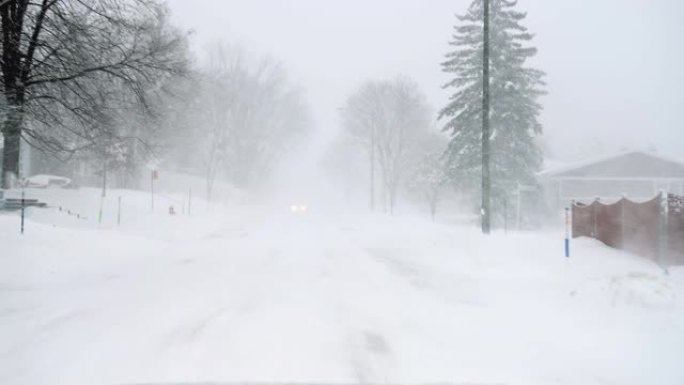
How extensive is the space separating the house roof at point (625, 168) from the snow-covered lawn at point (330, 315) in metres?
29.4

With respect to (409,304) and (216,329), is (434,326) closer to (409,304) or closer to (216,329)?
(409,304)

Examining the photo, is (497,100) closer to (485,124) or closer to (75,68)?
(485,124)

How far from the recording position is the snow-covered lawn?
4.61m

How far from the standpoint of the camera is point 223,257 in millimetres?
11875

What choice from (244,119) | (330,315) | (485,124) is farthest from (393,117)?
(330,315)

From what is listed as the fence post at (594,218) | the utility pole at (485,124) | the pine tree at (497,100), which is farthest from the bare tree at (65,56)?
the pine tree at (497,100)

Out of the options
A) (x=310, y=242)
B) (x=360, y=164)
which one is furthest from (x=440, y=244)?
(x=360, y=164)

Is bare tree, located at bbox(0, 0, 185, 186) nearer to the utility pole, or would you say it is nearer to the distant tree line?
the distant tree line

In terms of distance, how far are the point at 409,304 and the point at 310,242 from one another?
8689 mm

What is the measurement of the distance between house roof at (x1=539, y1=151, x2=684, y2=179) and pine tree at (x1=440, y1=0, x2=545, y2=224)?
14.0 m

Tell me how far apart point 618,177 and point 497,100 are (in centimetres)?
2026

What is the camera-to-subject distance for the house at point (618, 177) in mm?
37688

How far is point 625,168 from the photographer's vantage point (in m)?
38.0

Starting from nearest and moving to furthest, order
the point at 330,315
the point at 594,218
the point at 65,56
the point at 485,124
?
the point at 330,315, the point at 65,56, the point at 594,218, the point at 485,124
